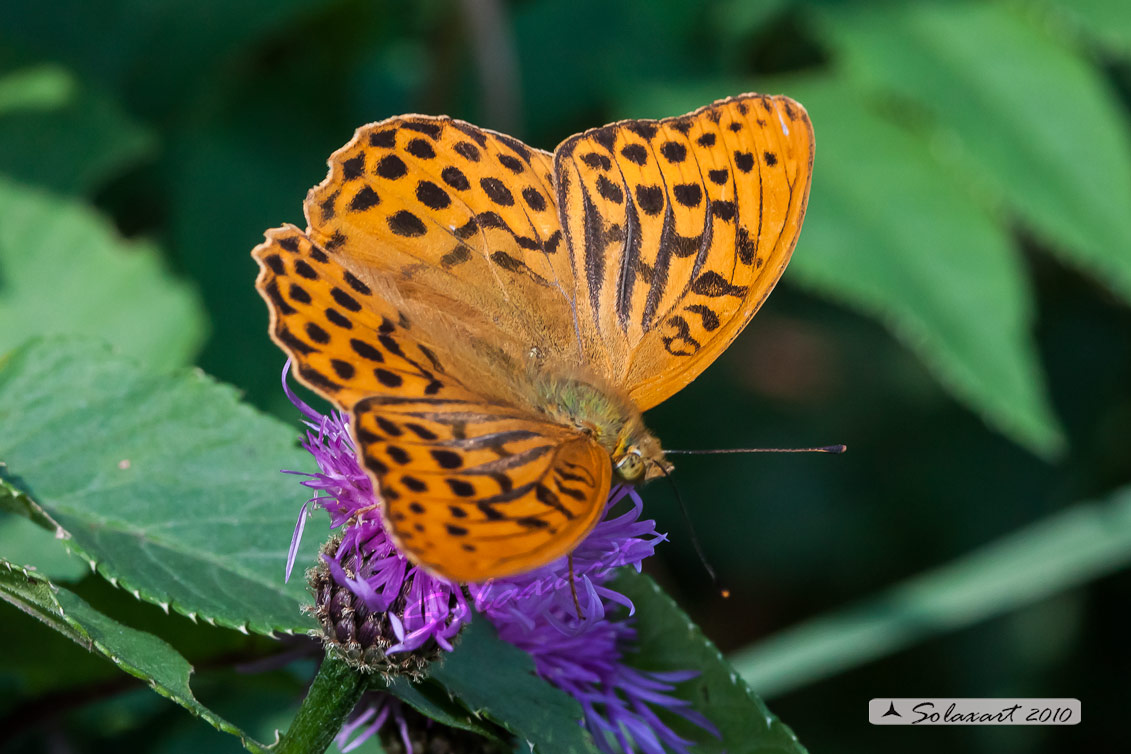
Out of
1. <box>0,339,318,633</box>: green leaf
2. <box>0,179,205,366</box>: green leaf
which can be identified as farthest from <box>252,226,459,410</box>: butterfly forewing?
<box>0,179,205,366</box>: green leaf

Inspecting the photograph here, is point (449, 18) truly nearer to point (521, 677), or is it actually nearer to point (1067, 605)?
point (521, 677)

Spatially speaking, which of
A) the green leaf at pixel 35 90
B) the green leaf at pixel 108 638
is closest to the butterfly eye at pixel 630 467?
the green leaf at pixel 108 638

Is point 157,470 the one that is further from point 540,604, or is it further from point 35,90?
point 35,90

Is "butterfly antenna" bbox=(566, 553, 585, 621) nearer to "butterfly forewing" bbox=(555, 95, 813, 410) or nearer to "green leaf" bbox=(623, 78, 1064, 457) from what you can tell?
"butterfly forewing" bbox=(555, 95, 813, 410)

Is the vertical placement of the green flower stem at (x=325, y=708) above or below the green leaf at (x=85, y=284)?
below

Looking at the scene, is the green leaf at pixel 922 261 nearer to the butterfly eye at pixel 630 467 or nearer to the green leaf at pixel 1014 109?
the green leaf at pixel 1014 109
